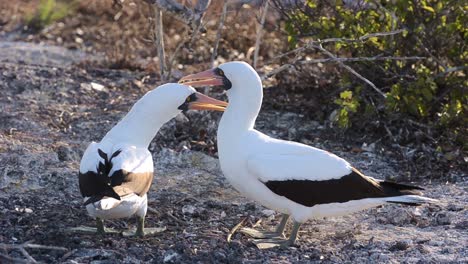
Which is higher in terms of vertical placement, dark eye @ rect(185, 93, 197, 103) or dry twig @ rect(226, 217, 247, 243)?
dark eye @ rect(185, 93, 197, 103)

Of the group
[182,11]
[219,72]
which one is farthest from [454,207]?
[182,11]

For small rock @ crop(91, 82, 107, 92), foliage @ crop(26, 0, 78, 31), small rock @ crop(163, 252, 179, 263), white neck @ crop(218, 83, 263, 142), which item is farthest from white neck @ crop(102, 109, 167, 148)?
foliage @ crop(26, 0, 78, 31)

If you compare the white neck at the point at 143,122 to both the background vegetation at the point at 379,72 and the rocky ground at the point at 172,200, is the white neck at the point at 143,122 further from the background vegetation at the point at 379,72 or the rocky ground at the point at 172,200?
the background vegetation at the point at 379,72

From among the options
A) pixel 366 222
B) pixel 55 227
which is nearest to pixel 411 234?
pixel 366 222

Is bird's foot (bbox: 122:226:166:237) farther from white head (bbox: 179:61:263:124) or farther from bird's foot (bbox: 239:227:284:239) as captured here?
white head (bbox: 179:61:263:124)

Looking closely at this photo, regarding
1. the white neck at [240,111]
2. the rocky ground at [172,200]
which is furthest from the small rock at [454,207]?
the white neck at [240,111]

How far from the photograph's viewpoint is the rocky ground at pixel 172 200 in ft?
18.4

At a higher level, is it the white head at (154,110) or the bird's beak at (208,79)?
the bird's beak at (208,79)

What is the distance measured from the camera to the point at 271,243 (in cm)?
581

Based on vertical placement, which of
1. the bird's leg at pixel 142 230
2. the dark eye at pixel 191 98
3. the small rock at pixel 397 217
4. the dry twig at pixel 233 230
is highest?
the dark eye at pixel 191 98

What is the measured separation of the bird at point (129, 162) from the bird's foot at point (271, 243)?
0.65m

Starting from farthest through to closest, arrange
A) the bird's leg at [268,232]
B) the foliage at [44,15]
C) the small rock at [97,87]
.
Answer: the foliage at [44,15]
the small rock at [97,87]
the bird's leg at [268,232]

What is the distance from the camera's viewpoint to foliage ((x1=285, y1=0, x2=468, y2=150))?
7.75 metres

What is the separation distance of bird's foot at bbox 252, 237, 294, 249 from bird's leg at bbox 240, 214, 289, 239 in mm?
79
